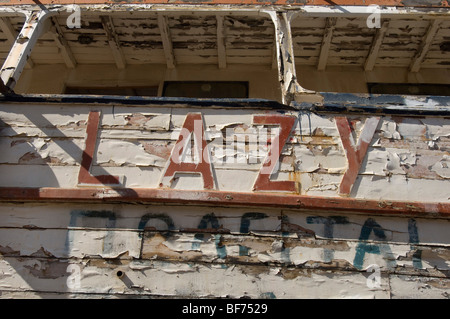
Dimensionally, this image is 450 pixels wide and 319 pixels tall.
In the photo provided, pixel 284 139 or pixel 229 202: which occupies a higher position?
pixel 284 139

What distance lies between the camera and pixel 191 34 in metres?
5.39

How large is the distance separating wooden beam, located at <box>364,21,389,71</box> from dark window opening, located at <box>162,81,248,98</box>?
5.82ft

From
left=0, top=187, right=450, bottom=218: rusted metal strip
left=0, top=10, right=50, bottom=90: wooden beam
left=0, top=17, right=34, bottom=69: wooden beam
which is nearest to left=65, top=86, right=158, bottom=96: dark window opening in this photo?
left=0, top=17, right=34, bottom=69: wooden beam

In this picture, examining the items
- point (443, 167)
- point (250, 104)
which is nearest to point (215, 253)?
point (250, 104)

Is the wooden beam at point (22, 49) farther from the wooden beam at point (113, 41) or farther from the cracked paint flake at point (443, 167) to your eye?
the cracked paint flake at point (443, 167)

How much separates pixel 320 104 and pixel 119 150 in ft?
6.16

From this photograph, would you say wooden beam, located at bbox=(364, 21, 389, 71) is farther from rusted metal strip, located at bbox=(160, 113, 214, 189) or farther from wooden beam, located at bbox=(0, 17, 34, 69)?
wooden beam, located at bbox=(0, 17, 34, 69)

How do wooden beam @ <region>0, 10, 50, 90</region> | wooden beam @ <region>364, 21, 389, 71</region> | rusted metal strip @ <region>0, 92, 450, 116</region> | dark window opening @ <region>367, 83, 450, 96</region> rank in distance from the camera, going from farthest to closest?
dark window opening @ <region>367, 83, 450, 96</region> → wooden beam @ <region>364, 21, 389, 71</region> → wooden beam @ <region>0, 10, 50, 90</region> → rusted metal strip @ <region>0, 92, 450, 116</region>

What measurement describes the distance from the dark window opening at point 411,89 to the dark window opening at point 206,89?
6.25 feet

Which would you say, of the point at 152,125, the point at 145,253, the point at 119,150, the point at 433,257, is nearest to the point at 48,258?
the point at 145,253

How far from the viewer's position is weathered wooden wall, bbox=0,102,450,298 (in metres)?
3.11

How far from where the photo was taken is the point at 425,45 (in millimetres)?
5336

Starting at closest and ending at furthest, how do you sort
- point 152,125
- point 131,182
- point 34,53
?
point 131,182
point 152,125
point 34,53
